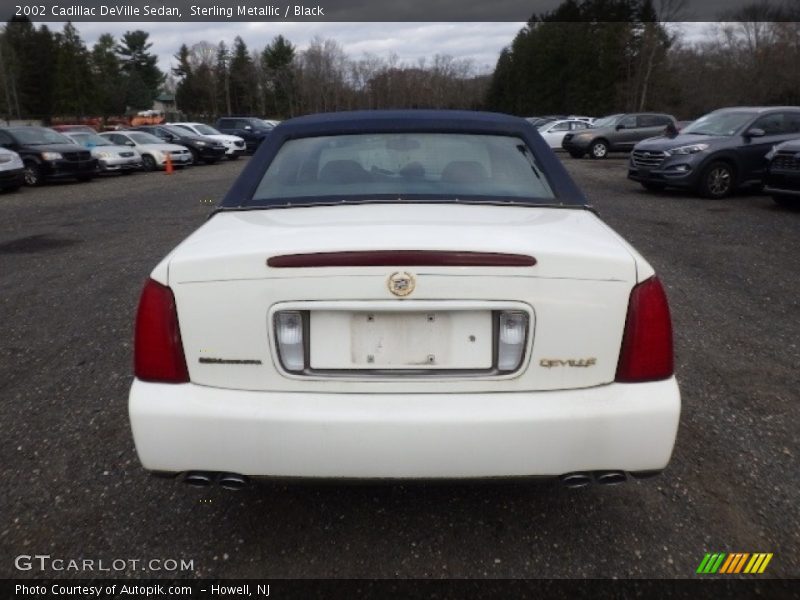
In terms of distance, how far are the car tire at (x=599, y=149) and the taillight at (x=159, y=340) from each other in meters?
24.4

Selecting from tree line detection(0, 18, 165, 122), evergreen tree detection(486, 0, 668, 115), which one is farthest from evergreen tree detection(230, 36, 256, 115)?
Answer: evergreen tree detection(486, 0, 668, 115)

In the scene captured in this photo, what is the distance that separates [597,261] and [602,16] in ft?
207

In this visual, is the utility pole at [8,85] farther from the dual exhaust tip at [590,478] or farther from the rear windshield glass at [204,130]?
the dual exhaust tip at [590,478]

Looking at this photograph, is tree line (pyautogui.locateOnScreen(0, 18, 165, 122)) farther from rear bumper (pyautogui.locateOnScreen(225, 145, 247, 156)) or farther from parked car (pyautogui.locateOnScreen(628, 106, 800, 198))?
parked car (pyautogui.locateOnScreen(628, 106, 800, 198))

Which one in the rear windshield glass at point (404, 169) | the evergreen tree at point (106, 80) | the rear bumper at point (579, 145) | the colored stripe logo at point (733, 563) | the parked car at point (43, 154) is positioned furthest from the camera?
the evergreen tree at point (106, 80)

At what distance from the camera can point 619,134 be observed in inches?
957

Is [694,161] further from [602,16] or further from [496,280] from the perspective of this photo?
[602,16]

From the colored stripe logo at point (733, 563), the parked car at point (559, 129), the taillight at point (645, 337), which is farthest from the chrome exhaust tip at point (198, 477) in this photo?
the parked car at point (559, 129)

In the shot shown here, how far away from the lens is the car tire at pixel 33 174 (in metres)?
16.8

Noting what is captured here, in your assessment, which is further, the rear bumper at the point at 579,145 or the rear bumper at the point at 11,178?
the rear bumper at the point at 579,145

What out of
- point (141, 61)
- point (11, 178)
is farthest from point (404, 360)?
point (141, 61)

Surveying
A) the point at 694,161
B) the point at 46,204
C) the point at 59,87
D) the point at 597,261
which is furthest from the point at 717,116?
the point at 59,87

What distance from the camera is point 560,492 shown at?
9.25 feet

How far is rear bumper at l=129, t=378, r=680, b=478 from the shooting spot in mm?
2020
